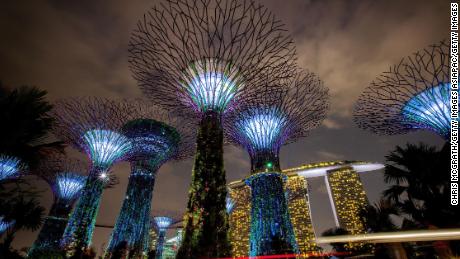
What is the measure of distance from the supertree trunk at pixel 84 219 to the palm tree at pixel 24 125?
11765 mm

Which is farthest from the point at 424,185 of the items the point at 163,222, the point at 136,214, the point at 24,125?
the point at 163,222

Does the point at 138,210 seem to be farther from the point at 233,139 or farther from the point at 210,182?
the point at 210,182

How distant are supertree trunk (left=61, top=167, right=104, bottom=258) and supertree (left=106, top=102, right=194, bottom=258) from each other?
2.66m

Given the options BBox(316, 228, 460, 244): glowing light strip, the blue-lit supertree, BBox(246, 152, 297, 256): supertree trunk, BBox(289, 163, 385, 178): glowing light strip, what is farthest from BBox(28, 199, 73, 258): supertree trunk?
BBox(289, 163, 385, 178): glowing light strip

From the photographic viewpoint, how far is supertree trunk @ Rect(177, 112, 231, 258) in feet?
26.9

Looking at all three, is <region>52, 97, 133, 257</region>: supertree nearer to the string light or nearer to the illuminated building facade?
the string light

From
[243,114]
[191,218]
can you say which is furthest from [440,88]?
[191,218]

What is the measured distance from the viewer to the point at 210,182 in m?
9.27

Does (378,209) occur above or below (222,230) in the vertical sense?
above

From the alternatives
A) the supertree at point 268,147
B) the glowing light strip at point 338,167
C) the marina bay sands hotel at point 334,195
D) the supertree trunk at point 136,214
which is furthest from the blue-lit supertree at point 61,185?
the glowing light strip at point 338,167

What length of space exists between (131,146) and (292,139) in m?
13.0

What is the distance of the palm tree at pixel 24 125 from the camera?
538cm

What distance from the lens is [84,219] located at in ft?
54.0

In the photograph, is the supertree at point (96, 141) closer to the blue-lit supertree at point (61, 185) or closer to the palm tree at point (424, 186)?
the blue-lit supertree at point (61, 185)
